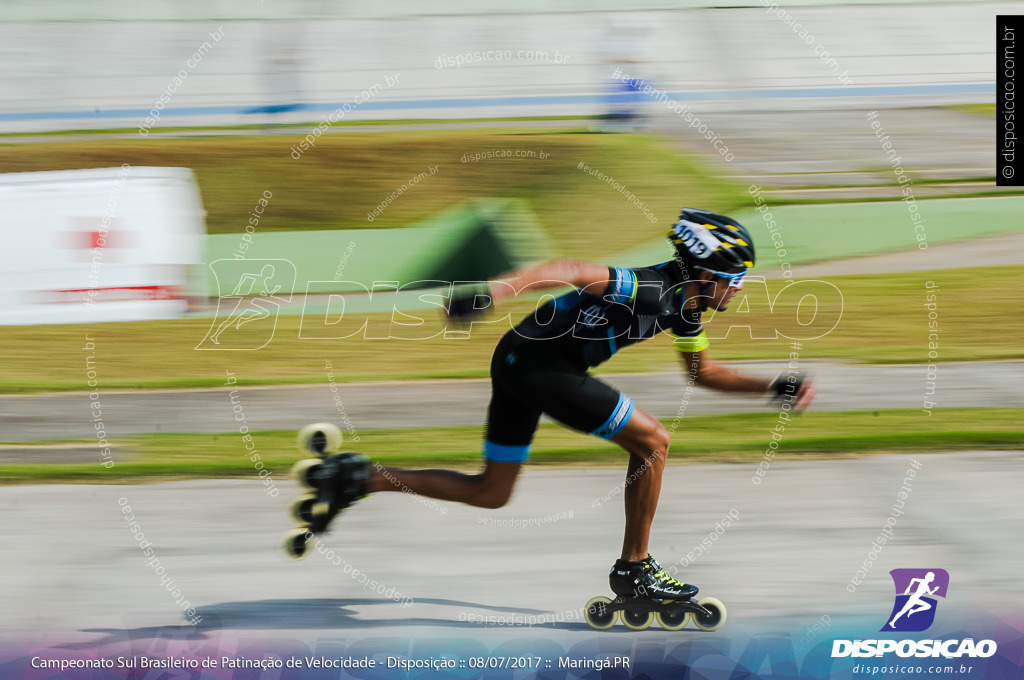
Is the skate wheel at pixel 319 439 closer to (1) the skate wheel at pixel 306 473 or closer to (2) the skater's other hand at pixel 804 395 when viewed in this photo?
(1) the skate wheel at pixel 306 473

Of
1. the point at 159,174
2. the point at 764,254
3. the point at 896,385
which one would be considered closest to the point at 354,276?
the point at 159,174

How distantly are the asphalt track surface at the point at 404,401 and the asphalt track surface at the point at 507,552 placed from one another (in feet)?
3.08

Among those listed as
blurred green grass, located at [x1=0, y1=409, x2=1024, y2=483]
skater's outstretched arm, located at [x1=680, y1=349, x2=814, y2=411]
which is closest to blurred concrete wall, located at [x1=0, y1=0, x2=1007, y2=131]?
blurred green grass, located at [x1=0, y1=409, x2=1024, y2=483]

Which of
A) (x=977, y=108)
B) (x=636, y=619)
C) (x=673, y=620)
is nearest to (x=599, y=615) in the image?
(x=636, y=619)

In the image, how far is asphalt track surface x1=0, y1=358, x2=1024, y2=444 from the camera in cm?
647

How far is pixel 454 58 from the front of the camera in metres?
18.0

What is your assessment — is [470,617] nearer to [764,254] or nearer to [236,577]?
[236,577]

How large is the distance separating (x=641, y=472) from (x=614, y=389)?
35cm

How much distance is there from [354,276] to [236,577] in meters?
5.51

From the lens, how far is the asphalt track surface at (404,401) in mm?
6469

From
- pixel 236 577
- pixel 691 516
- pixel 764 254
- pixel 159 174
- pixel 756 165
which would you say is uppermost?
pixel 756 165

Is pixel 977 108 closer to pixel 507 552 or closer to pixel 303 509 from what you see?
pixel 507 552

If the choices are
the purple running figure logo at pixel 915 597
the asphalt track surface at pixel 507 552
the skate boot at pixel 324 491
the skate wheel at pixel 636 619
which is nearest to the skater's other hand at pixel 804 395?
the asphalt track surface at pixel 507 552

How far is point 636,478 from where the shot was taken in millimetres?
4039
